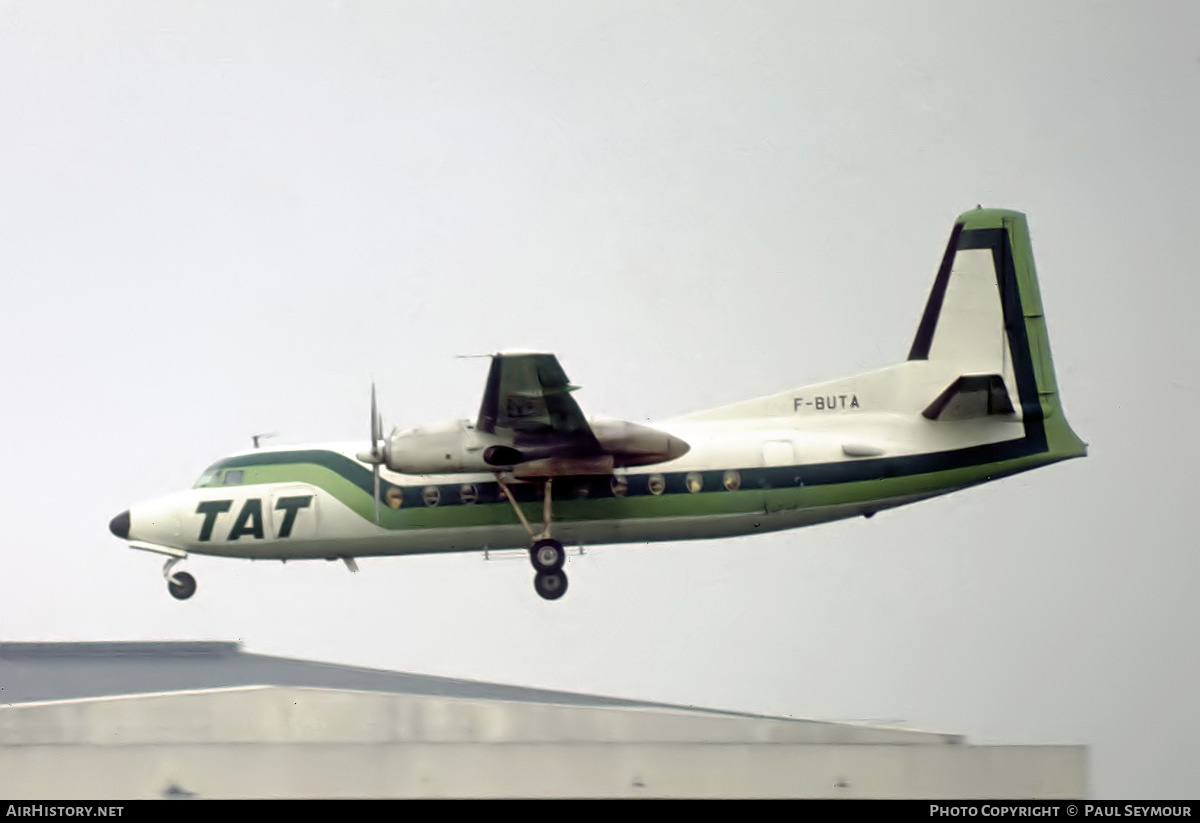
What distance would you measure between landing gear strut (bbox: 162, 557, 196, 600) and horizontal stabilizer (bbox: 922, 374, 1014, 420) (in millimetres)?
11946

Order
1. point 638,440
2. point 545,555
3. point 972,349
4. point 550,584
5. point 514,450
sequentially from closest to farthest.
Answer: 1. point 514,450
2. point 638,440
3. point 545,555
4. point 550,584
5. point 972,349

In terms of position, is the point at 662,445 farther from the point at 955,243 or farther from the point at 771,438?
the point at 955,243

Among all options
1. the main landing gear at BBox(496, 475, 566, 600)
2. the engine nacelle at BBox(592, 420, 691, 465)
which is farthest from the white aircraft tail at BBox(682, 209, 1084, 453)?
the main landing gear at BBox(496, 475, 566, 600)

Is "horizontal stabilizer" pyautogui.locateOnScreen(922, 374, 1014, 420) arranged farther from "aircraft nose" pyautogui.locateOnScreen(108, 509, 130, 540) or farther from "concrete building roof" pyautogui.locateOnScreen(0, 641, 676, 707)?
"aircraft nose" pyautogui.locateOnScreen(108, 509, 130, 540)

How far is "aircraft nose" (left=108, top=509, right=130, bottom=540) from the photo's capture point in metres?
27.8

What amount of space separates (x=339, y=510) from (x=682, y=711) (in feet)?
20.3

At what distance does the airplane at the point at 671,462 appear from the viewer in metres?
25.4

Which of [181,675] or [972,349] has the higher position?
[972,349]

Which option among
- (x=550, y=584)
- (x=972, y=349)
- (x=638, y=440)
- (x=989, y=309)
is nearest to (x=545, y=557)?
(x=550, y=584)

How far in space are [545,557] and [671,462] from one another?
2356mm

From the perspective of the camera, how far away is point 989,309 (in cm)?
2741

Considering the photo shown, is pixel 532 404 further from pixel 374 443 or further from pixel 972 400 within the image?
pixel 972 400

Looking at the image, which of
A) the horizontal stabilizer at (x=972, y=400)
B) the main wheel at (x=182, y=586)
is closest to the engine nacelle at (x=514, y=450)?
the horizontal stabilizer at (x=972, y=400)

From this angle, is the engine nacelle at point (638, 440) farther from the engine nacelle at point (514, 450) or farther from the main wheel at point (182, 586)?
the main wheel at point (182, 586)
